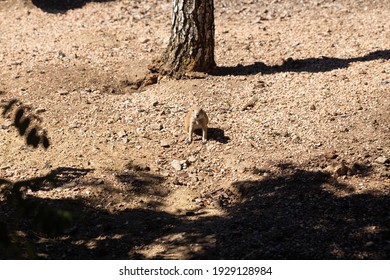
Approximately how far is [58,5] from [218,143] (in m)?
6.33

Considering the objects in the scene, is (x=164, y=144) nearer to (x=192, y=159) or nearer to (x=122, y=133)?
(x=192, y=159)

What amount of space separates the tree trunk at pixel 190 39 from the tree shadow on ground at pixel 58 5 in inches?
161

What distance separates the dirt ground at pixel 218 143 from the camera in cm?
502

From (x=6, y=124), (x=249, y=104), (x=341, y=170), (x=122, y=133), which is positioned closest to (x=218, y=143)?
(x=249, y=104)

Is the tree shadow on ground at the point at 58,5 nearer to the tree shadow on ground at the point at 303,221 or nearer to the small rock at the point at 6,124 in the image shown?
the small rock at the point at 6,124

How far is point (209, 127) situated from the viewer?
6.96 m

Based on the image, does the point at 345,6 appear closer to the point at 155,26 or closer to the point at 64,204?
the point at 155,26

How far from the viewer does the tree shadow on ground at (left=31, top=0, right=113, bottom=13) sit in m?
11.5

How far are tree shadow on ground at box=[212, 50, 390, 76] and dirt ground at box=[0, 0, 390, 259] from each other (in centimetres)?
3

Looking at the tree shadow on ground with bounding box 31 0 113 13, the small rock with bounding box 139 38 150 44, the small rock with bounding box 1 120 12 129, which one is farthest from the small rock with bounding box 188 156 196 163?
the tree shadow on ground with bounding box 31 0 113 13

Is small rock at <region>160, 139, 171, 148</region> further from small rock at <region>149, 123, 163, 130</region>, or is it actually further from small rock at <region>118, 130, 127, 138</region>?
small rock at <region>118, 130, 127, 138</region>

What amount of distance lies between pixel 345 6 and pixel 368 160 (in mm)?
6031

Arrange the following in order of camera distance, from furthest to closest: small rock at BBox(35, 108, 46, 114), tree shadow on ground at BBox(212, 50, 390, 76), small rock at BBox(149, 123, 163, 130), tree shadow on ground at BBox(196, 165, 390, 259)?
tree shadow on ground at BBox(212, 50, 390, 76) → small rock at BBox(35, 108, 46, 114) → small rock at BBox(149, 123, 163, 130) → tree shadow on ground at BBox(196, 165, 390, 259)

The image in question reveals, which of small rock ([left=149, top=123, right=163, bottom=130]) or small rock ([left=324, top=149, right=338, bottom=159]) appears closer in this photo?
small rock ([left=324, top=149, right=338, bottom=159])
